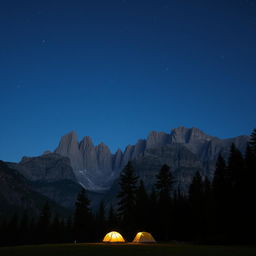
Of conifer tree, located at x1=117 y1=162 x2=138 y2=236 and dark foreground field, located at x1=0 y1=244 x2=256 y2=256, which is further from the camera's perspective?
conifer tree, located at x1=117 y1=162 x2=138 y2=236

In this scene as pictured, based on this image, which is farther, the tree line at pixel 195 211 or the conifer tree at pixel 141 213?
the conifer tree at pixel 141 213

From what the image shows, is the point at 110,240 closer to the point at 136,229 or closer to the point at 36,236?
the point at 136,229

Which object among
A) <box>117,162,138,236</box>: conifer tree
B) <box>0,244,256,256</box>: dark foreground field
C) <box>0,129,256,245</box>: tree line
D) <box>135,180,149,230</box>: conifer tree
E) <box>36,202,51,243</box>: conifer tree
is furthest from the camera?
<box>36,202,51,243</box>: conifer tree

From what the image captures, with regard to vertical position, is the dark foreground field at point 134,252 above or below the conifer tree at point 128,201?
below

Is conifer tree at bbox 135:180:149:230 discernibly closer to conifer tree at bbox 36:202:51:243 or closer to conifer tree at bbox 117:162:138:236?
conifer tree at bbox 117:162:138:236

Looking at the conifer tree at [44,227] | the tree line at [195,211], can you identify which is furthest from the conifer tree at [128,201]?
the conifer tree at [44,227]

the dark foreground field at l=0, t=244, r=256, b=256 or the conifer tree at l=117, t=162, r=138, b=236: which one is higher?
the conifer tree at l=117, t=162, r=138, b=236

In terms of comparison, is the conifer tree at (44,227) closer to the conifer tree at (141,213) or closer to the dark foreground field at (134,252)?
the conifer tree at (141,213)

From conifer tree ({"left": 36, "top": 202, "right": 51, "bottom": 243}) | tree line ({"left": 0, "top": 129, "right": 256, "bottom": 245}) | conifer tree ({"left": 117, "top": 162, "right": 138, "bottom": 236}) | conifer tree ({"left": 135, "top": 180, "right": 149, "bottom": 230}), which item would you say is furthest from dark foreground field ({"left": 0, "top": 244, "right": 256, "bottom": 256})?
conifer tree ({"left": 36, "top": 202, "right": 51, "bottom": 243})

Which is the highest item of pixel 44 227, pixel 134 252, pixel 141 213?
pixel 141 213

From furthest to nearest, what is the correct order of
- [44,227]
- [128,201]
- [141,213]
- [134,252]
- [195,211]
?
[44,227] < [141,213] < [195,211] < [128,201] < [134,252]

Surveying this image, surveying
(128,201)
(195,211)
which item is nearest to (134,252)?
(128,201)

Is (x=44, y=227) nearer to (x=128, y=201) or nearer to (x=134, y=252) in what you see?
(x=128, y=201)

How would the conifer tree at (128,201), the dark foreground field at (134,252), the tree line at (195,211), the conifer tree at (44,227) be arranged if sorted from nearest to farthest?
1. the dark foreground field at (134,252)
2. the tree line at (195,211)
3. the conifer tree at (128,201)
4. the conifer tree at (44,227)
